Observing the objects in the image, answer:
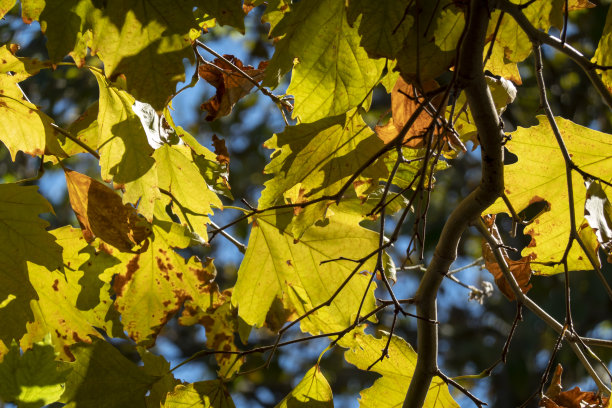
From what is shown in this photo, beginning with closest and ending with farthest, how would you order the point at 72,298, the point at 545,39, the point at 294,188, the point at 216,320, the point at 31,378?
the point at 545,39 → the point at 31,378 → the point at 294,188 → the point at 72,298 → the point at 216,320

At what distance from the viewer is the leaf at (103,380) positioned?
92 centimetres

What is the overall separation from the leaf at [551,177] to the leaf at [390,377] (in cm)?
24

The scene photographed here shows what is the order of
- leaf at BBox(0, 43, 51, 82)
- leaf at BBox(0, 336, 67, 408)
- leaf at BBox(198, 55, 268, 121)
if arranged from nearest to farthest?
leaf at BBox(0, 336, 67, 408) < leaf at BBox(0, 43, 51, 82) < leaf at BBox(198, 55, 268, 121)

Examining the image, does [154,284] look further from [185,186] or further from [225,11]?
[225,11]

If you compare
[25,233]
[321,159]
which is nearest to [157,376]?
[25,233]

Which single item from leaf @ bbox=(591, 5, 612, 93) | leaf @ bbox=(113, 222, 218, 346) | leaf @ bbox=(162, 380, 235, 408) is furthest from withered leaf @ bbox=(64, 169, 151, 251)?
leaf @ bbox=(591, 5, 612, 93)

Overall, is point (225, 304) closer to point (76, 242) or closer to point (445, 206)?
point (76, 242)

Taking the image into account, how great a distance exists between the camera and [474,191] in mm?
726

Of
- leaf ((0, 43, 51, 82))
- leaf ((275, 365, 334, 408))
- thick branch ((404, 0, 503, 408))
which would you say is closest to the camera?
thick branch ((404, 0, 503, 408))

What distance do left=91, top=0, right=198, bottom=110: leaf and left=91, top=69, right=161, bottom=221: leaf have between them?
0.18 metres

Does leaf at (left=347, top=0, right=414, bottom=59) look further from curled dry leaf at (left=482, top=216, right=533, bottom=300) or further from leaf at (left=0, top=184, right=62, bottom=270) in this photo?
leaf at (left=0, top=184, right=62, bottom=270)

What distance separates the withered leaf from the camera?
2.89ft

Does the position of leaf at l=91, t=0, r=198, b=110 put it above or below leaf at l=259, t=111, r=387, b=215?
above

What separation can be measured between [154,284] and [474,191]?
0.59 m
